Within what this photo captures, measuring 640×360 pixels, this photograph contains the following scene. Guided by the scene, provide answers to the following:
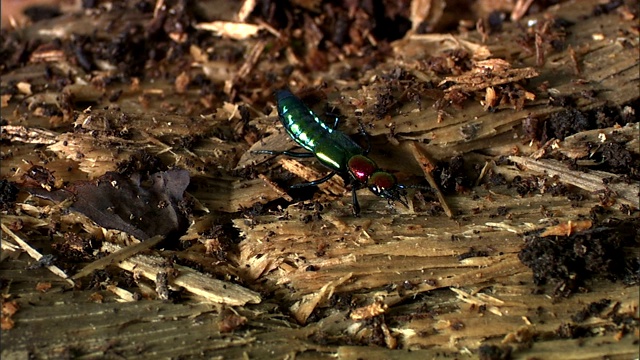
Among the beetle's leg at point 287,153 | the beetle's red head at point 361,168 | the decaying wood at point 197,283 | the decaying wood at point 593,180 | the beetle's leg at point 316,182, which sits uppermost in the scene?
the decaying wood at point 593,180

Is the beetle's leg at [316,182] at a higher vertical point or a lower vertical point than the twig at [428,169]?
lower

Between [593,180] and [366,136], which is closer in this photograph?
[593,180]

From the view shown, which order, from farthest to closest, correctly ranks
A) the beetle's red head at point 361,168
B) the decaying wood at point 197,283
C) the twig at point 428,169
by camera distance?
the beetle's red head at point 361,168, the twig at point 428,169, the decaying wood at point 197,283

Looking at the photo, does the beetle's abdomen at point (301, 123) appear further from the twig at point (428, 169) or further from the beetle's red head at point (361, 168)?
the twig at point (428, 169)

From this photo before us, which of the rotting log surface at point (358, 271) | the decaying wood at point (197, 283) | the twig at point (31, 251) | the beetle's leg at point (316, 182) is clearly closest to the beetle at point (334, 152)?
the beetle's leg at point (316, 182)

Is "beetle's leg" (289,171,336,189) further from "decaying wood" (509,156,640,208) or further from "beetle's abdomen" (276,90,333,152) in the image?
"decaying wood" (509,156,640,208)

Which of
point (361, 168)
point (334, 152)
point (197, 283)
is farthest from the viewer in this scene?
point (334, 152)

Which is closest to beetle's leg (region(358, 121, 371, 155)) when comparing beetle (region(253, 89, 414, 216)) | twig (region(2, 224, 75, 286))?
beetle (region(253, 89, 414, 216))

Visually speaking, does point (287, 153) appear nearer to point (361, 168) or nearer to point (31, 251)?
point (361, 168)

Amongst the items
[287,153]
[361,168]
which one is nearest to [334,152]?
[361,168]
